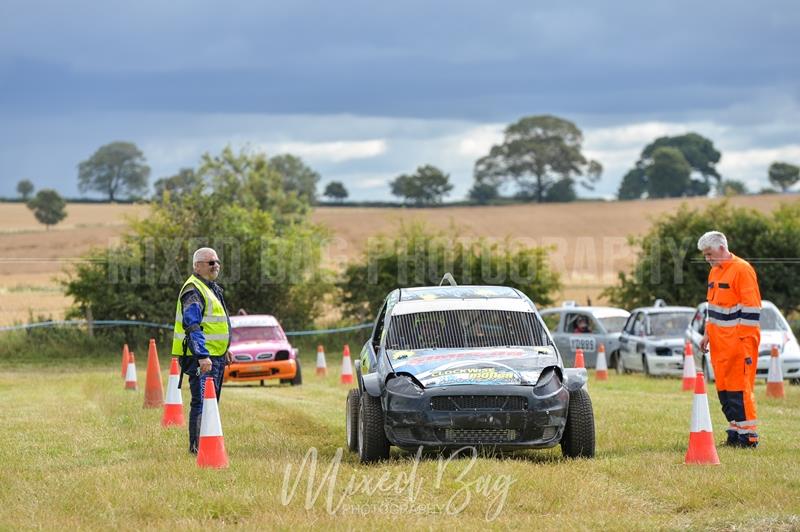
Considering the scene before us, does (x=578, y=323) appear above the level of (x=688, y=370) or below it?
above

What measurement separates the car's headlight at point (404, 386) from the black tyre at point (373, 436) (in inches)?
9.2

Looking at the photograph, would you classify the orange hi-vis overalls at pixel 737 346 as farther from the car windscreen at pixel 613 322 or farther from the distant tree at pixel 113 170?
the distant tree at pixel 113 170

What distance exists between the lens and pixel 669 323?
89.4ft

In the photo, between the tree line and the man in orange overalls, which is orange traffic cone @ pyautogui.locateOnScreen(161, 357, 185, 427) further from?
the tree line

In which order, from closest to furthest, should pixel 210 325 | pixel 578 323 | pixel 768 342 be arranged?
1. pixel 210 325
2. pixel 768 342
3. pixel 578 323

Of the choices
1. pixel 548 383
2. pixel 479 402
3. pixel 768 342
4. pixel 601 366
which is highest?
pixel 548 383

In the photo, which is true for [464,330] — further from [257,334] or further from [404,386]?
[257,334]

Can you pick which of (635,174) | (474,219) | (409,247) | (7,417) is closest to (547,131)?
(635,174)

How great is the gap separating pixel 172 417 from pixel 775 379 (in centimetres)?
951

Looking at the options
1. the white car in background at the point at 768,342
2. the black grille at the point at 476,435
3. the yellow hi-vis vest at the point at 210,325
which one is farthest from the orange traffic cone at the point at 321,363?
the black grille at the point at 476,435

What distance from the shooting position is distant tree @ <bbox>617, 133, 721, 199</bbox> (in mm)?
148962

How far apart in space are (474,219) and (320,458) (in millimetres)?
76116

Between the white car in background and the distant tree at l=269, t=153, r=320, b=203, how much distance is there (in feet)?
357

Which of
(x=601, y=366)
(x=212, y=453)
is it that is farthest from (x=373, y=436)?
(x=601, y=366)
